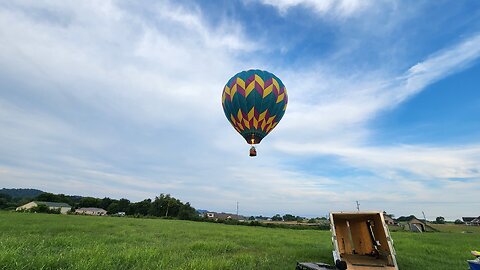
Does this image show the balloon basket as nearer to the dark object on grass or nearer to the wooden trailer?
the wooden trailer

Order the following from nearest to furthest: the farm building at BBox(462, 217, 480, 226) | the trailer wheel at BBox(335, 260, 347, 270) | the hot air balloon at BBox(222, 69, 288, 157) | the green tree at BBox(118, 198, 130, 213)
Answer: the trailer wheel at BBox(335, 260, 347, 270) → the hot air balloon at BBox(222, 69, 288, 157) → the farm building at BBox(462, 217, 480, 226) → the green tree at BBox(118, 198, 130, 213)

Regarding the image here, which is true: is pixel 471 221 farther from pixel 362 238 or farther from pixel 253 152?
pixel 253 152

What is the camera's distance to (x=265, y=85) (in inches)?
640

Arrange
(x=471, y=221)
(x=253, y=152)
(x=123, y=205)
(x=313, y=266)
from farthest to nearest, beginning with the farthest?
(x=123, y=205), (x=471, y=221), (x=253, y=152), (x=313, y=266)

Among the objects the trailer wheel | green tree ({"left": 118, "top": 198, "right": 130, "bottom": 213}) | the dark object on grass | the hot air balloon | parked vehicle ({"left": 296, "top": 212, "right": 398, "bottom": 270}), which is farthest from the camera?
green tree ({"left": 118, "top": 198, "right": 130, "bottom": 213})

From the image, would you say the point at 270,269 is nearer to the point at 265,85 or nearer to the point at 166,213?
the point at 265,85

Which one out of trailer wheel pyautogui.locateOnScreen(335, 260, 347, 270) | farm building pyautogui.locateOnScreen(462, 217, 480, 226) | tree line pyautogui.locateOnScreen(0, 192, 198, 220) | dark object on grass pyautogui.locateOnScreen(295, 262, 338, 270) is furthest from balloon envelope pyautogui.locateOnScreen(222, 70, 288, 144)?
farm building pyautogui.locateOnScreen(462, 217, 480, 226)

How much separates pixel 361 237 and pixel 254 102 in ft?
28.1

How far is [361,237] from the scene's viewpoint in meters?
12.5

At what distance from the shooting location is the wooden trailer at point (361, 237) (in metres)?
10.8

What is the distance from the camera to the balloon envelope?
52.7ft

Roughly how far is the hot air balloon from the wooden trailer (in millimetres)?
6619

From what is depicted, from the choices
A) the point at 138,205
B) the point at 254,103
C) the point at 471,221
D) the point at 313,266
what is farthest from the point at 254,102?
the point at 471,221

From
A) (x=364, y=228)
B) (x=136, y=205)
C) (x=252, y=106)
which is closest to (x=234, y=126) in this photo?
(x=252, y=106)
